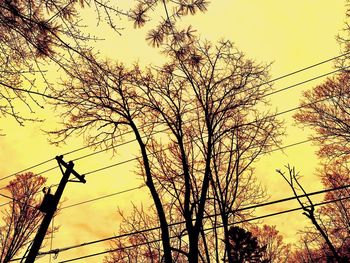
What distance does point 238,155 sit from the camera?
11.2 m

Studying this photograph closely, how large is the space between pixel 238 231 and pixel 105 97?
1897cm

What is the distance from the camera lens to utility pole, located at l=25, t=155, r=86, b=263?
24.2ft

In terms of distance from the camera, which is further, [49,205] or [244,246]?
[244,246]

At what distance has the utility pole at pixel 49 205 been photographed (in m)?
7.37

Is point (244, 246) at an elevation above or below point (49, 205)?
above

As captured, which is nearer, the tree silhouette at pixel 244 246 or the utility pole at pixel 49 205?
the utility pole at pixel 49 205

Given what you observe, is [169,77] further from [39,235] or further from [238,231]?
[238,231]

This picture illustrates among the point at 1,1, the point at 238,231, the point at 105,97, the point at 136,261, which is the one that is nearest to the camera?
the point at 1,1

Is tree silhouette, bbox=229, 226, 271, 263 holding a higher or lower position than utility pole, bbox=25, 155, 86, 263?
higher

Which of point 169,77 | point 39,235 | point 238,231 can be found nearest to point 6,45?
point 39,235

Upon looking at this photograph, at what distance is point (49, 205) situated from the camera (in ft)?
27.2

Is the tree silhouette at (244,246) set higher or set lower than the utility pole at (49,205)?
higher

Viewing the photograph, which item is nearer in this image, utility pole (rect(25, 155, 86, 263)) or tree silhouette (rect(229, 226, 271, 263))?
utility pole (rect(25, 155, 86, 263))

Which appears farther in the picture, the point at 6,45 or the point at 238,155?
the point at 238,155
